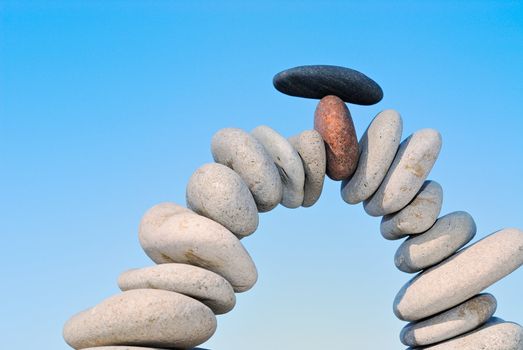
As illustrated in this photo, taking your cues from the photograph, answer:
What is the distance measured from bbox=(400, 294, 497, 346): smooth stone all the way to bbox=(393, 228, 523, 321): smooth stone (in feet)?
0.27

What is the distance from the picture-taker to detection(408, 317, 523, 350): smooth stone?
6.12 metres

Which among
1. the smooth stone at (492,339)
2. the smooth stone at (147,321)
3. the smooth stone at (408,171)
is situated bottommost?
Result: the smooth stone at (492,339)

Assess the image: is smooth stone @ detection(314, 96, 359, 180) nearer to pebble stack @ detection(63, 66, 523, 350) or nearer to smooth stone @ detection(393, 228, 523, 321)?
pebble stack @ detection(63, 66, 523, 350)

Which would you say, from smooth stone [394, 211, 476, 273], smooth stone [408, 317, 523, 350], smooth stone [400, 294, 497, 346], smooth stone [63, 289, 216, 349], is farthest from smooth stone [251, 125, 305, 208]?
smooth stone [408, 317, 523, 350]

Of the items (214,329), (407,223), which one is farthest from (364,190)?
(214,329)

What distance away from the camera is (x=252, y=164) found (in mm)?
6059

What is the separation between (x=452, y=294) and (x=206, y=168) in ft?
7.50

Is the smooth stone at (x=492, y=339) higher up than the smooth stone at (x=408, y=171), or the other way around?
the smooth stone at (x=408, y=171)

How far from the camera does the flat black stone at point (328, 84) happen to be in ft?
21.5

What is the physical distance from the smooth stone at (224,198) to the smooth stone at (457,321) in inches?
69.4

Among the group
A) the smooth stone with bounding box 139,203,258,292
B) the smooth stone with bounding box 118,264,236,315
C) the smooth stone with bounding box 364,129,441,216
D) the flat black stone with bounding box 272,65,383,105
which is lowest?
the smooth stone with bounding box 118,264,236,315

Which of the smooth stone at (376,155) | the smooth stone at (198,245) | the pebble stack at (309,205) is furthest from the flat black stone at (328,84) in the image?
the smooth stone at (198,245)

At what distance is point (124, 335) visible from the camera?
17.8 feet

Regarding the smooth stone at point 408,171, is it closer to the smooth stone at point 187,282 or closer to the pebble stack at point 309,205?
the pebble stack at point 309,205
